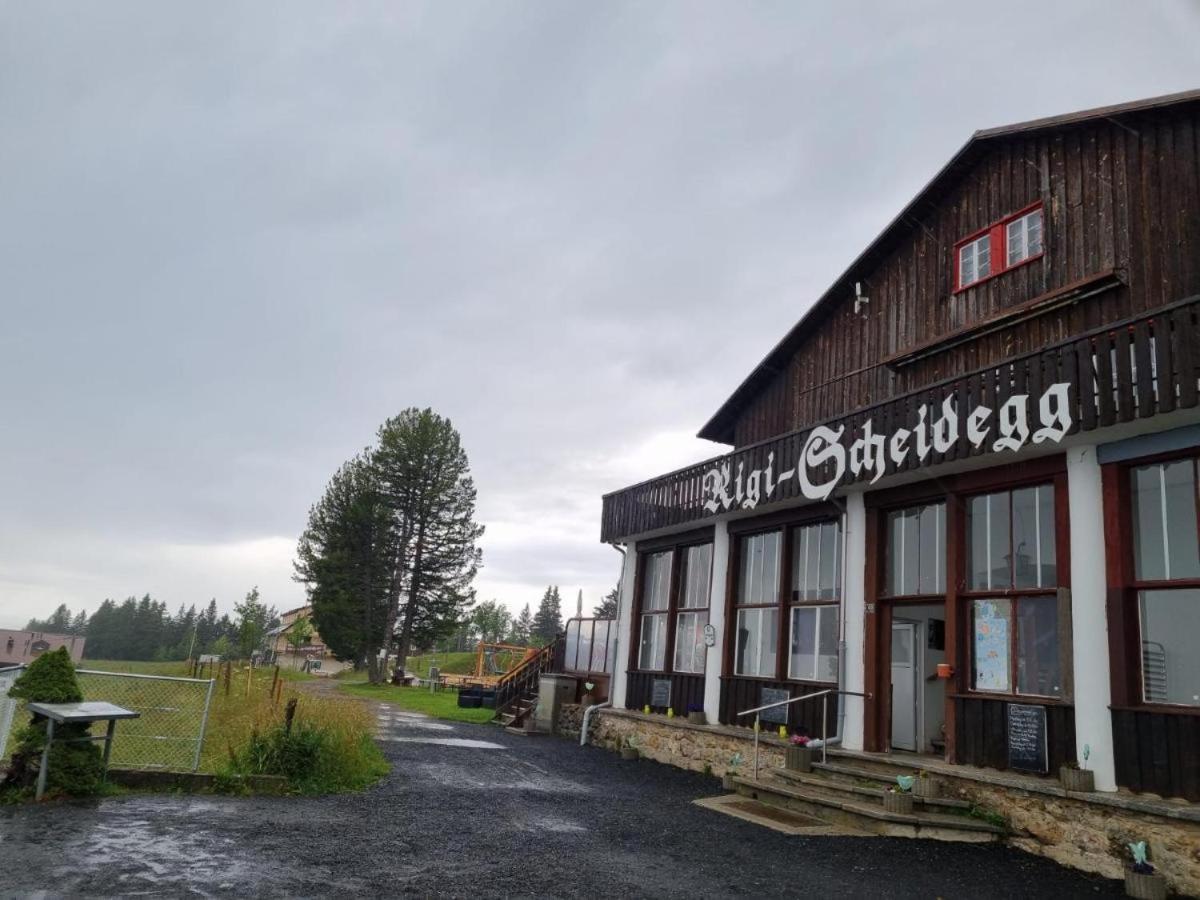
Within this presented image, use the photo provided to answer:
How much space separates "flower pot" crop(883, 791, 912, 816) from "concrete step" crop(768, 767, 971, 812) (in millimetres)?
255

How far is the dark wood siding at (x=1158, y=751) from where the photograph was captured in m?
7.29

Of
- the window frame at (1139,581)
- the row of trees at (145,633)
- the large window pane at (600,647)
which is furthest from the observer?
the row of trees at (145,633)

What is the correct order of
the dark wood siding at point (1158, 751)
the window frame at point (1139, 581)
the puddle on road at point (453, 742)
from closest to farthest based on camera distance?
the dark wood siding at point (1158, 751) → the window frame at point (1139, 581) → the puddle on road at point (453, 742)

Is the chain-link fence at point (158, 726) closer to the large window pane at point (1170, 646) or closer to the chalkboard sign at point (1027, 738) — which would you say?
the chalkboard sign at point (1027, 738)

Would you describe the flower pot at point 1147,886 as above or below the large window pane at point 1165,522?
below

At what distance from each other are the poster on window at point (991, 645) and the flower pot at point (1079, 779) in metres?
1.42

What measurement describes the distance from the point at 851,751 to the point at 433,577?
36.5 meters

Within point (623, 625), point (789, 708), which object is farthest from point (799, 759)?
point (623, 625)

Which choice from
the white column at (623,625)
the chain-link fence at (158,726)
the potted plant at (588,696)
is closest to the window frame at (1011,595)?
the white column at (623,625)

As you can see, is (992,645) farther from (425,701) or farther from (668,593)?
(425,701)

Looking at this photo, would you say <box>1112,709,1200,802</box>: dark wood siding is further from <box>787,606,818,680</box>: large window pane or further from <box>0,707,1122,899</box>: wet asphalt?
<box>787,606,818,680</box>: large window pane

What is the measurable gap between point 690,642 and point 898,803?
24.0 feet

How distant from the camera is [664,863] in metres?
7.08

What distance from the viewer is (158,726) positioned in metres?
15.7
